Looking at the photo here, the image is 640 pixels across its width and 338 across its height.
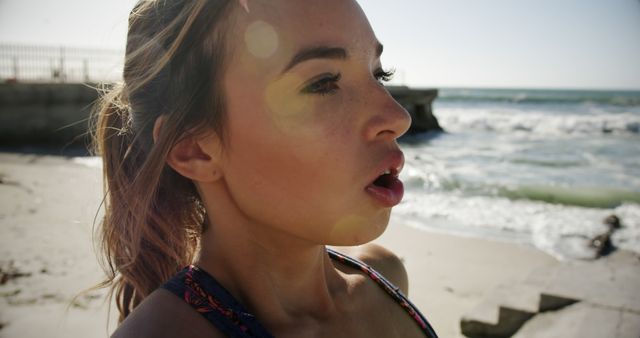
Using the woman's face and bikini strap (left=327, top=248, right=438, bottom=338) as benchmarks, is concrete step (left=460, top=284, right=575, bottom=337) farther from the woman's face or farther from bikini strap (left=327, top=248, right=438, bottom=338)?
the woman's face

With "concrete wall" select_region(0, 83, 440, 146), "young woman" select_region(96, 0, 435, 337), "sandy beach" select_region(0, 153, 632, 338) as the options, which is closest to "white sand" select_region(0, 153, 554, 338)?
"sandy beach" select_region(0, 153, 632, 338)

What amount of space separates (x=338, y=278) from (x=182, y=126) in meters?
0.75

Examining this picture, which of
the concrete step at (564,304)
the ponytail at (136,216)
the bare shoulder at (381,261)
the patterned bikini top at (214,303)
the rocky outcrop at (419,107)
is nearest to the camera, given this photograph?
the patterned bikini top at (214,303)

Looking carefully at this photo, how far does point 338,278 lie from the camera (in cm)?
165

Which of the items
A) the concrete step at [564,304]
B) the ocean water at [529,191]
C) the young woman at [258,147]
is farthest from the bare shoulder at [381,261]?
the ocean water at [529,191]

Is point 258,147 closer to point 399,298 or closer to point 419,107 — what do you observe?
point 399,298

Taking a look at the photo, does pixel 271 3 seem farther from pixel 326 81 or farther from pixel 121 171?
pixel 121 171

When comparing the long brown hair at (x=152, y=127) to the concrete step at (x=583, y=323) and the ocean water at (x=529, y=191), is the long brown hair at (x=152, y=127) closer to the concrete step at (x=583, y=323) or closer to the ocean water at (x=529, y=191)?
the concrete step at (x=583, y=323)

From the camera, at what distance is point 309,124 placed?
1.27 m

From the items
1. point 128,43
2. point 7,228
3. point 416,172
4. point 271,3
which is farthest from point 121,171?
point 416,172

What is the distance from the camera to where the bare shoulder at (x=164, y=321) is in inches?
41.7

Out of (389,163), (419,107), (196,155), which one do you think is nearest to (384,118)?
(389,163)

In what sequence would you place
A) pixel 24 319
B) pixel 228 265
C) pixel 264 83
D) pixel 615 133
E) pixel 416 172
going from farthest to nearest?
pixel 615 133 < pixel 416 172 < pixel 24 319 < pixel 228 265 < pixel 264 83

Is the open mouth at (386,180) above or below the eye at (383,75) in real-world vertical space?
below
